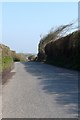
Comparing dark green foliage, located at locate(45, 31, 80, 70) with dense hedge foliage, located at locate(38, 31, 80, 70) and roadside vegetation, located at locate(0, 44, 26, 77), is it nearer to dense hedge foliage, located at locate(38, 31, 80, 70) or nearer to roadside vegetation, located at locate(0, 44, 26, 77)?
dense hedge foliage, located at locate(38, 31, 80, 70)

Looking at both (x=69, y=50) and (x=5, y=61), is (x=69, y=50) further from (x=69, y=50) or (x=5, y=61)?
(x=5, y=61)

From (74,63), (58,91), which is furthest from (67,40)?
(58,91)

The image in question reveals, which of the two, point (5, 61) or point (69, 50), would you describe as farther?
point (69, 50)

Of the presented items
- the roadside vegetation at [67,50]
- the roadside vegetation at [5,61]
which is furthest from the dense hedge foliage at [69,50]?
the roadside vegetation at [5,61]

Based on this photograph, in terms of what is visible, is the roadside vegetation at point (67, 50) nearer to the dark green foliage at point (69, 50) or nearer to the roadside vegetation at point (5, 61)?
the dark green foliage at point (69, 50)

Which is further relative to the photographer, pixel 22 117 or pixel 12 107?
pixel 12 107

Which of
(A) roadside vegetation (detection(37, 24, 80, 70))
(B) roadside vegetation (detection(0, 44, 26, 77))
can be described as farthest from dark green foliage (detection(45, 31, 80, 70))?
(B) roadside vegetation (detection(0, 44, 26, 77))

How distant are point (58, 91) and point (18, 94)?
1.52 meters

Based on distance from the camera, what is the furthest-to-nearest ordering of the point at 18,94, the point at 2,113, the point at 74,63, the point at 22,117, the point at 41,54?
1. the point at 41,54
2. the point at 74,63
3. the point at 18,94
4. the point at 2,113
5. the point at 22,117

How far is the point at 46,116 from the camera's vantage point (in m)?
7.61

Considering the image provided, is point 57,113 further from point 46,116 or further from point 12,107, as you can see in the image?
point 12,107

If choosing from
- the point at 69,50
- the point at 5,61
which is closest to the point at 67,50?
the point at 69,50

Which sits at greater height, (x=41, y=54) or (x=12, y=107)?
(x=12, y=107)

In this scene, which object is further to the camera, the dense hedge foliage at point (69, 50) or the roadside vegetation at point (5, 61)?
the dense hedge foliage at point (69, 50)
